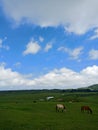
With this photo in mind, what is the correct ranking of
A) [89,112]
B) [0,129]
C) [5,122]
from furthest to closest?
1. [89,112]
2. [5,122]
3. [0,129]

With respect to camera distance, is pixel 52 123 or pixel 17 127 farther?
pixel 52 123

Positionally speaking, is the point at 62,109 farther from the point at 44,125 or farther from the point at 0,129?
the point at 0,129

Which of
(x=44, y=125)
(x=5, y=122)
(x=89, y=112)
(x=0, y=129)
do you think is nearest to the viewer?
(x=0, y=129)

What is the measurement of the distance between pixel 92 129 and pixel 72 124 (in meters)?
4.12

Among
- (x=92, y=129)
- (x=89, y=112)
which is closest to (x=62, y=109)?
(x=89, y=112)

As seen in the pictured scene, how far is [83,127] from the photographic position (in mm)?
36375

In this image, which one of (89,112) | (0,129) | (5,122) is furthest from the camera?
(89,112)

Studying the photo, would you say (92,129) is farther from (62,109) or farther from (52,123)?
(62,109)

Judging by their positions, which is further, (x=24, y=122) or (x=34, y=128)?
(x=24, y=122)

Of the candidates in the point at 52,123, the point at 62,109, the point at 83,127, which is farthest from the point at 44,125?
the point at 62,109

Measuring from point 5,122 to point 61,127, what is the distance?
369 inches

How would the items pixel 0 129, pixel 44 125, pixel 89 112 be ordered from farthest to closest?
pixel 89 112 < pixel 44 125 < pixel 0 129

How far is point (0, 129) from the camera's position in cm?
3434

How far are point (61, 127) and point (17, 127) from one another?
615cm
